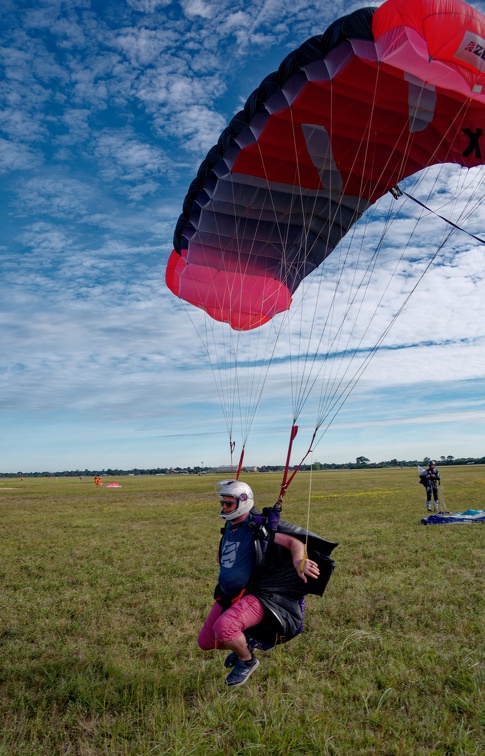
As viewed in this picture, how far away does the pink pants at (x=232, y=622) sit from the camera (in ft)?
12.4

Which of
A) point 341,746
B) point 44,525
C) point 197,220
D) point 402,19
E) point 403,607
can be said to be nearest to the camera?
point 341,746

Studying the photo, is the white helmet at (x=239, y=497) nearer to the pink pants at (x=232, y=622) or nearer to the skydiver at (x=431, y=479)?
the pink pants at (x=232, y=622)

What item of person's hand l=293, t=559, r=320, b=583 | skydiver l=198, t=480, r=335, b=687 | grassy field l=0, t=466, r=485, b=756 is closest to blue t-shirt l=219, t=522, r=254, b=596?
skydiver l=198, t=480, r=335, b=687

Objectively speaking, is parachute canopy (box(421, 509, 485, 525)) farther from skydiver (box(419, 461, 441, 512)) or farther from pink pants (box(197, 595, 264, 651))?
pink pants (box(197, 595, 264, 651))

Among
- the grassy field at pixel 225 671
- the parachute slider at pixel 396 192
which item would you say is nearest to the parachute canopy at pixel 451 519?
the grassy field at pixel 225 671

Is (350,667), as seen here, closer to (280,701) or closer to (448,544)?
(280,701)

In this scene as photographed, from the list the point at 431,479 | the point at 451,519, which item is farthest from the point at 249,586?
the point at 431,479

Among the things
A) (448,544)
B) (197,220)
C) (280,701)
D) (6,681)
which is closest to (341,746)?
(280,701)

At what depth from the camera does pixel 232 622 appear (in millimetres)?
3828

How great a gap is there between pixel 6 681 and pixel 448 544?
28.3 ft

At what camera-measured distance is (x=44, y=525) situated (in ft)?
51.6

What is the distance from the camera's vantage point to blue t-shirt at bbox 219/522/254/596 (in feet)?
13.6

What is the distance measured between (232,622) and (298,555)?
28.4 inches

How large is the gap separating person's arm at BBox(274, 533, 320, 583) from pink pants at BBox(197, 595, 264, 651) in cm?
45
